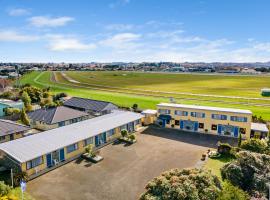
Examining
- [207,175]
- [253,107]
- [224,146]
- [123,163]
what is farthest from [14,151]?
[253,107]

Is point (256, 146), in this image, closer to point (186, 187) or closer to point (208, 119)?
point (208, 119)

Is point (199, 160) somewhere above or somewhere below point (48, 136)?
below

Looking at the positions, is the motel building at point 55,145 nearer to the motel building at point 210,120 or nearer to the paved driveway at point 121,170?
the paved driveway at point 121,170

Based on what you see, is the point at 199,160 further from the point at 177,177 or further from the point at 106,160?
the point at 177,177

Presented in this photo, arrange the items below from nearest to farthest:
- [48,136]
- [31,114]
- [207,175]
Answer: [207,175]
[48,136]
[31,114]

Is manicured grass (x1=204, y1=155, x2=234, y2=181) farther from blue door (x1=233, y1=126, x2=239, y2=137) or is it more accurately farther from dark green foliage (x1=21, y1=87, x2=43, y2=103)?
dark green foliage (x1=21, y1=87, x2=43, y2=103)

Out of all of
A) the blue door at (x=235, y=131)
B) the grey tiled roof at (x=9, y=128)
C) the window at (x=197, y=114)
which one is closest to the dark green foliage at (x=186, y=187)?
the blue door at (x=235, y=131)
